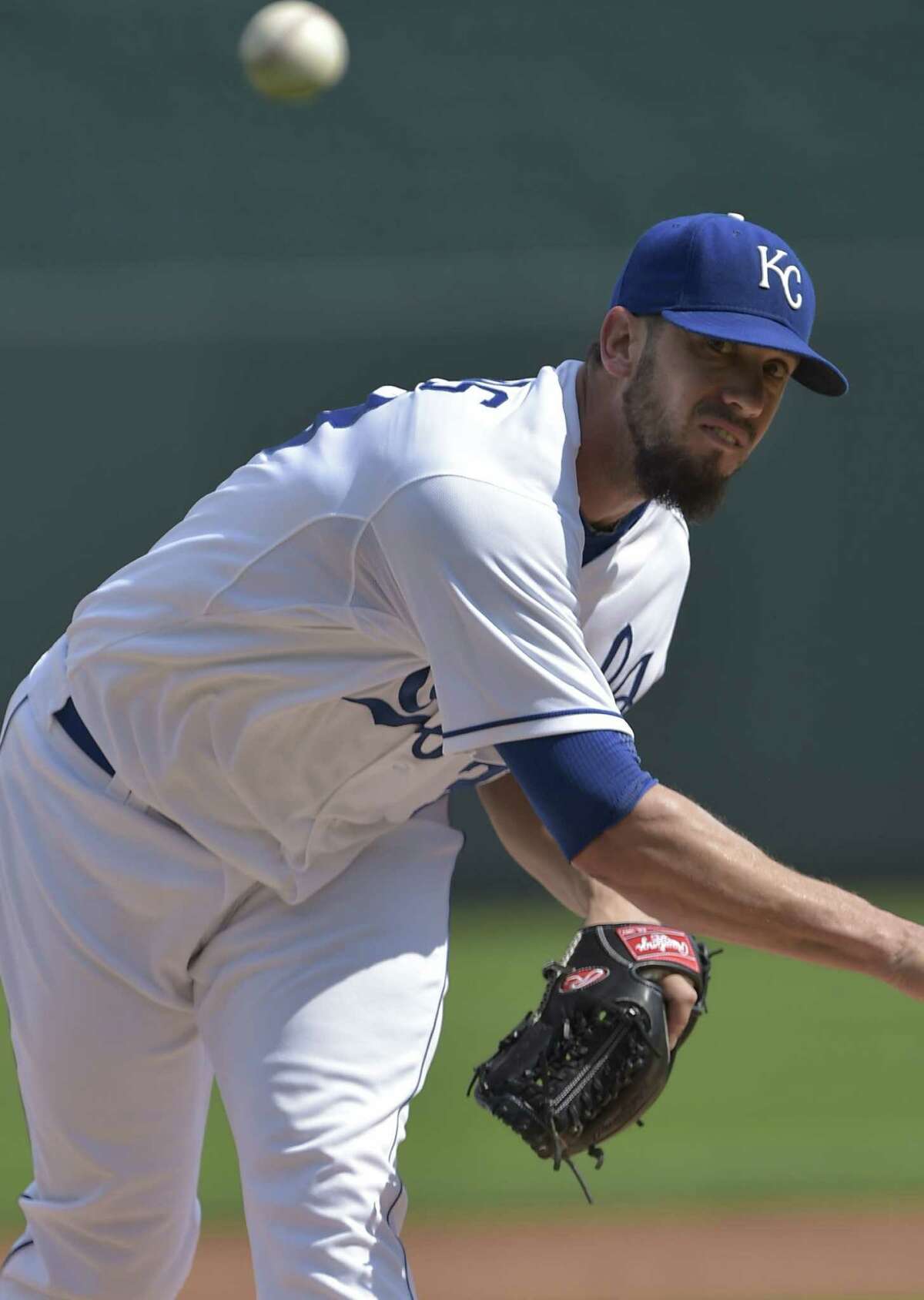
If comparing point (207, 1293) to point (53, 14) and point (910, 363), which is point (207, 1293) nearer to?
point (910, 363)

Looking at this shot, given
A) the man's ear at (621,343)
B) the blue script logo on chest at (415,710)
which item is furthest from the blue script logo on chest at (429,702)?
the man's ear at (621,343)

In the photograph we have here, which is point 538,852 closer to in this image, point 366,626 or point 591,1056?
point 591,1056

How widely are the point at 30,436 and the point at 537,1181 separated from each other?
4.97m

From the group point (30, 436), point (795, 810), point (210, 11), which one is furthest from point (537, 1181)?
point (210, 11)

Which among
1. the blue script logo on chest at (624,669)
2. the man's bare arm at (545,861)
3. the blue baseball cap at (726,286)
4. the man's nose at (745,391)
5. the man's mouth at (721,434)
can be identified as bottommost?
the man's bare arm at (545,861)

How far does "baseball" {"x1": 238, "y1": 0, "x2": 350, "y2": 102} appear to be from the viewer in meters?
5.25

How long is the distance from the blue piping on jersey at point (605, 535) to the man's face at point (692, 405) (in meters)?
0.10

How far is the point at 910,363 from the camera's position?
8656 mm

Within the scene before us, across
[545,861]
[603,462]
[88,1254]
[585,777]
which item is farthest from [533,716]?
[88,1254]

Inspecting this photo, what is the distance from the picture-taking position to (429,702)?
2.47m

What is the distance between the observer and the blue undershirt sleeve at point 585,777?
2.13 metres

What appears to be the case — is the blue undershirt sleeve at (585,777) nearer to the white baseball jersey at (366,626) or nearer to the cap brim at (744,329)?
the white baseball jersey at (366,626)

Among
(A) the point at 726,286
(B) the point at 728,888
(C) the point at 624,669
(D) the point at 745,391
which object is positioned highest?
(A) the point at 726,286

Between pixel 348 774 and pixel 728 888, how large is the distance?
0.61m
